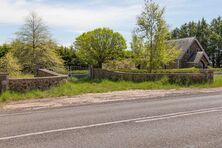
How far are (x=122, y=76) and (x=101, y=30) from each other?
88.3ft

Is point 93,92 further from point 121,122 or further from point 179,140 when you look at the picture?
point 179,140

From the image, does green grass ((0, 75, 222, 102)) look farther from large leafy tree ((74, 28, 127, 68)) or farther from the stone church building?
the stone church building

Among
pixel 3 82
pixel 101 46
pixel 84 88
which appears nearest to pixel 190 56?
pixel 101 46

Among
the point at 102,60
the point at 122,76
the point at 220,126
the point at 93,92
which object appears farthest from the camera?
the point at 102,60

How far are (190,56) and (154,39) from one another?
3289cm

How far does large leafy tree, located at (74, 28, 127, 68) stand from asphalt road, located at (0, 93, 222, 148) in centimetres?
3902

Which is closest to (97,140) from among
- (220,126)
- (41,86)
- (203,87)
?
(220,126)

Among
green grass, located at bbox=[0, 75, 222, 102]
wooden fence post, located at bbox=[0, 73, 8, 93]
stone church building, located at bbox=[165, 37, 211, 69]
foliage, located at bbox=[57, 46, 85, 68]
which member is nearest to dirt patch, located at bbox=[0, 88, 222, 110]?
green grass, located at bbox=[0, 75, 222, 102]

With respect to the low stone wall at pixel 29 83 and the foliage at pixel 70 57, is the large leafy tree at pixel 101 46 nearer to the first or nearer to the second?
the foliage at pixel 70 57

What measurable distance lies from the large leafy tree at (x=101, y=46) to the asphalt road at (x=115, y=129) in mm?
39025

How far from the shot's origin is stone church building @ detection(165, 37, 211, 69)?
56531 mm

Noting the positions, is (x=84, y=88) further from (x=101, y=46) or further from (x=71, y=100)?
(x=101, y=46)

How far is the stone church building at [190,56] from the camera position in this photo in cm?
5653

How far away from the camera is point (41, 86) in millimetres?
18047
